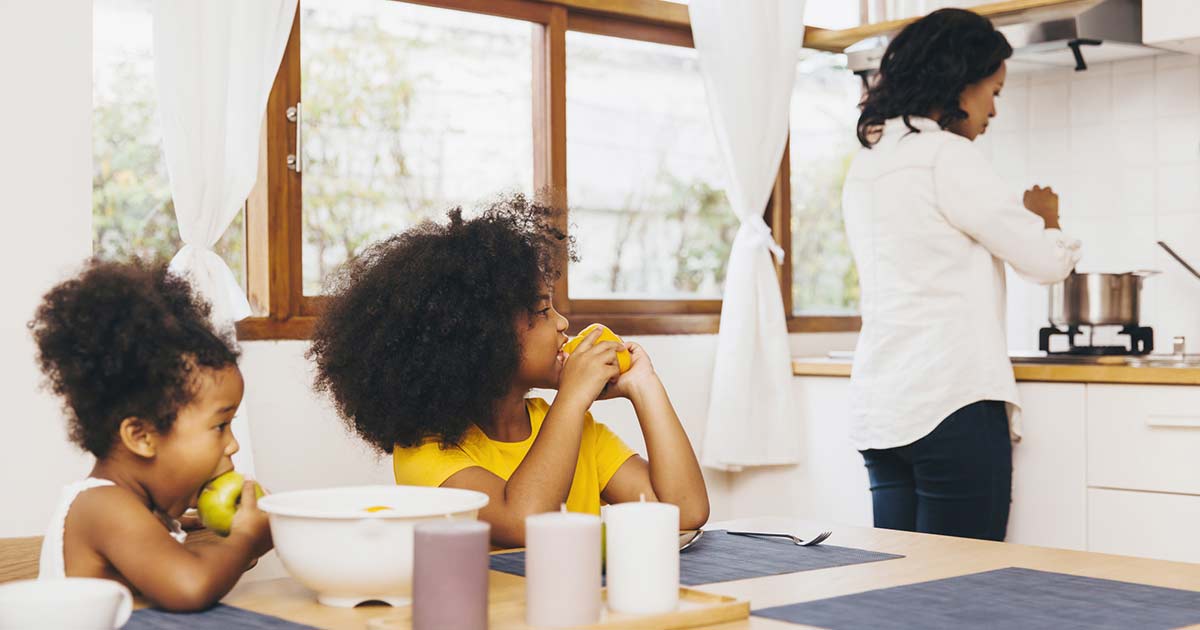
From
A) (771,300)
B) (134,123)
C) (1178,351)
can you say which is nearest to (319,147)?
(134,123)

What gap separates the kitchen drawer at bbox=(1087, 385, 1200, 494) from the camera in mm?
2748

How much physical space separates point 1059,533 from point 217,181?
1846 millimetres

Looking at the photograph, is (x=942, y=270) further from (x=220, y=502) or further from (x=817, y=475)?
(x=220, y=502)

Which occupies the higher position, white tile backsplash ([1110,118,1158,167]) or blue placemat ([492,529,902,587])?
white tile backsplash ([1110,118,1158,167])

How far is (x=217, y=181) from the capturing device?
8.62 feet

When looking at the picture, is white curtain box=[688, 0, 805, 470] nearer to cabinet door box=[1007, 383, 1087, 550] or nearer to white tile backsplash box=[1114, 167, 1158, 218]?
cabinet door box=[1007, 383, 1087, 550]

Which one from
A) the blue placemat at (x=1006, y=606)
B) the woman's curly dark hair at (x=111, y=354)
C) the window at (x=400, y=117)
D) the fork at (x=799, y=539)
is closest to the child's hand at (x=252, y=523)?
the woman's curly dark hair at (x=111, y=354)

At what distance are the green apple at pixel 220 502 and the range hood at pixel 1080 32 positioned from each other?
7.87 ft

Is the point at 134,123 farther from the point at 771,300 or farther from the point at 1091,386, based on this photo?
the point at 1091,386

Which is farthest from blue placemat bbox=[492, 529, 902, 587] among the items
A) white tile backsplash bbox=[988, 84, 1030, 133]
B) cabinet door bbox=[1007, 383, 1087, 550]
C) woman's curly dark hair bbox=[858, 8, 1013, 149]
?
white tile backsplash bbox=[988, 84, 1030, 133]

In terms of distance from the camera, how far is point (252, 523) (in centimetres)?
131

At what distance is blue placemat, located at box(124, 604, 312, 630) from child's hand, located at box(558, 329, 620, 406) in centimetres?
58

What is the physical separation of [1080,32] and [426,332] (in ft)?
6.66

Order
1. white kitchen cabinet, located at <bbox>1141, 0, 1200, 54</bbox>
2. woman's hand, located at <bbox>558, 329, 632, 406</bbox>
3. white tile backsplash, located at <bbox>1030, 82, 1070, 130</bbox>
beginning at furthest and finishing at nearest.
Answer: white tile backsplash, located at <bbox>1030, 82, 1070, 130</bbox>, white kitchen cabinet, located at <bbox>1141, 0, 1200, 54</bbox>, woman's hand, located at <bbox>558, 329, 632, 406</bbox>
